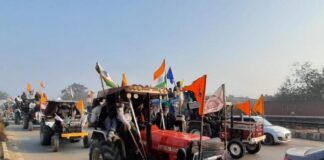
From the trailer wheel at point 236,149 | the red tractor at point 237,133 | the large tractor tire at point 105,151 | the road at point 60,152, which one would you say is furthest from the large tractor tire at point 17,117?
the large tractor tire at point 105,151

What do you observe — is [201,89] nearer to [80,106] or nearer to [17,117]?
[80,106]

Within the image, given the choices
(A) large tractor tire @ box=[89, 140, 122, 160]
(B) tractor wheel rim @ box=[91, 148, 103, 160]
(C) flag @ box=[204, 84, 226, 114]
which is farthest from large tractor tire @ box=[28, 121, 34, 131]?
(C) flag @ box=[204, 84, 226, 114]

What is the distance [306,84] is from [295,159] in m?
33.5

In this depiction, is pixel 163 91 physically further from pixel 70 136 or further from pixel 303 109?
pixel 303 109

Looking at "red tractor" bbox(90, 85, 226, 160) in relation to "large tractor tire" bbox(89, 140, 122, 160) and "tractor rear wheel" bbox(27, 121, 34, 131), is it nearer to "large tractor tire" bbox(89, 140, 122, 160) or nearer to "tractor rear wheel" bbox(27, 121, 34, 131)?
"large tractor tire" bbox(89, 140, 122, 160)

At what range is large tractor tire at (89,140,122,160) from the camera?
28.1 ft

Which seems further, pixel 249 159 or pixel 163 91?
pixel 249 159

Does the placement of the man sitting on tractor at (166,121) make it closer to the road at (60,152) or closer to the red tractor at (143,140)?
the red tractor at (143,140)

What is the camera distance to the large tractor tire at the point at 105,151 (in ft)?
28.1

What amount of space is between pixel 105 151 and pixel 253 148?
713 cm

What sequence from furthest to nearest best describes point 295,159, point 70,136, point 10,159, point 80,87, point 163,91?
point 80,87 < point 70,136 < point 10,159 < point 163,91 < point 295,159

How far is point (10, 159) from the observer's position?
34.3 ft

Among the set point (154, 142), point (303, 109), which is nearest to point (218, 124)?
point (154, 142)

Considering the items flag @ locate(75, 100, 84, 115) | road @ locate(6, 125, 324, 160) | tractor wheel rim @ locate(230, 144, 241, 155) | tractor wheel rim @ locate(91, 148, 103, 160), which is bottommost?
road @ locate(6, 125, 324, 160)
